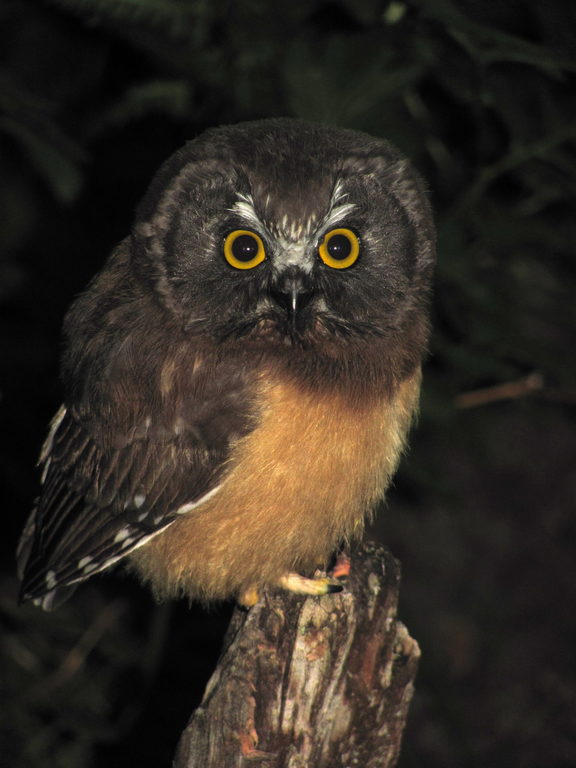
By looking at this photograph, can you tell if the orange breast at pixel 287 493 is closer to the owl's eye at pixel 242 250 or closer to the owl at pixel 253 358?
the owl at pixel 253 358

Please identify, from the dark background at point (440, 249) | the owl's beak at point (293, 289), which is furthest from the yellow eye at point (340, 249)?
the dark background at point (440, 249)

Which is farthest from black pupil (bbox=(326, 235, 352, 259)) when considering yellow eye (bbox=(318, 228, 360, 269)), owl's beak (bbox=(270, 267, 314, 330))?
owl's beak (bbox=(270, 267, 314, 330))

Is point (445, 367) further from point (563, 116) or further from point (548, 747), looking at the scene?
point (548, 747)

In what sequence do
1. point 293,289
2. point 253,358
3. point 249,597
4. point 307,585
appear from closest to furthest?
point 293,289, point 253,358, point 307,585, point 249,597

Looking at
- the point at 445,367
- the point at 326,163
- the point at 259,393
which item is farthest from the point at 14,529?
the point at 326,163

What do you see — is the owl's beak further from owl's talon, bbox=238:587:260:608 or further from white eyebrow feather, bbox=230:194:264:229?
owl's talon, bbox=238:587:260:608

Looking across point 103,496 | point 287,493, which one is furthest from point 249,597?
point 103,496

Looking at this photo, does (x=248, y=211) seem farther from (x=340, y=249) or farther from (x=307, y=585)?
(x=307, y=585)
